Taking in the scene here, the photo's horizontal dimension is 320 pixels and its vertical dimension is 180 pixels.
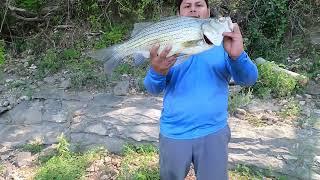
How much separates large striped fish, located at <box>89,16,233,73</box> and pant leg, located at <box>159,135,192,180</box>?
0.58m

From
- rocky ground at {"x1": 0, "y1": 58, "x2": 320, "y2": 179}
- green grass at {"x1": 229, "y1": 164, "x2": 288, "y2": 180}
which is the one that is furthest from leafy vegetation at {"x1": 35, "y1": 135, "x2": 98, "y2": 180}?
A: green grass at {"x1": 229, "y1": 164, "x2": 288, "y2": 180}

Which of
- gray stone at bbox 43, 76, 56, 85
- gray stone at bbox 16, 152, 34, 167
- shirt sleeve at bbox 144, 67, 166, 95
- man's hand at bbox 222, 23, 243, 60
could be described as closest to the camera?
man's hand at bbox 222, 23, 243, 60

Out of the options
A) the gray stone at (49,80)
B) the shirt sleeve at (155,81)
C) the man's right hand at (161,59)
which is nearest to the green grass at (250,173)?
the shirt sleeve at (155,81)

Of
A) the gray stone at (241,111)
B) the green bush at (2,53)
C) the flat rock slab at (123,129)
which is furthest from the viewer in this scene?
the green bush at (2,53)

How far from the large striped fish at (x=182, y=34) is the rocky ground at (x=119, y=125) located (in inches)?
81.4

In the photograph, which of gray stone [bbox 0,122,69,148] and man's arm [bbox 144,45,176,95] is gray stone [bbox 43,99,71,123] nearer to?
gray stone [bbox 0,122,69,148]

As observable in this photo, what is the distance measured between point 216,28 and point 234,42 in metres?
0.12

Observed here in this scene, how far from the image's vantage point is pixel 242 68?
271 cm

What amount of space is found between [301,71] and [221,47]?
176 inches

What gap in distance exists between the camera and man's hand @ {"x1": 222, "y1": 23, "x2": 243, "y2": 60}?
256 cm

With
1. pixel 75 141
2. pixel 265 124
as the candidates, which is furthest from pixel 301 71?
pixel 75 141

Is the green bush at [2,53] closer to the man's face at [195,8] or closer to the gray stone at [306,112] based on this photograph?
the gray stone at [306,112]

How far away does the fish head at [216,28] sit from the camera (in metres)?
2.58

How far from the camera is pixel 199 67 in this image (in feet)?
9.43
